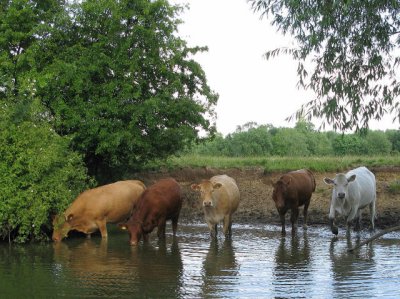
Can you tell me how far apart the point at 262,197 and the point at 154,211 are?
7.65 m

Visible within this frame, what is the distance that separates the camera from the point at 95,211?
16391 millimetres

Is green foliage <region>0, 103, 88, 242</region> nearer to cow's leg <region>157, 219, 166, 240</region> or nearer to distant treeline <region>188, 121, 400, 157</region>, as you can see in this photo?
cow's leg <region>157, 219, 166, 240</region>

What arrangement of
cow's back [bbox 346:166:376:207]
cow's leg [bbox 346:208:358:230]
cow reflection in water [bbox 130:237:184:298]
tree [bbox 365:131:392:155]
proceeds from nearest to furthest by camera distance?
cow reflection in water [bbox 130:237:184:298] → cow's leg [bbox 346:208:358:230] → cow's back [bbox 346:166:376:207] → tree [bbox 365:131:392:155]

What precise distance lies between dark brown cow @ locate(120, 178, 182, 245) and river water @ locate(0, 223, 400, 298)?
368 mm

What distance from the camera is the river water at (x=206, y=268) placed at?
962cm

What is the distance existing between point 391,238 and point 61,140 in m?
9.47

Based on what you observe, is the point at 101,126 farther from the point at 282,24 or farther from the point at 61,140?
the point at 282,24

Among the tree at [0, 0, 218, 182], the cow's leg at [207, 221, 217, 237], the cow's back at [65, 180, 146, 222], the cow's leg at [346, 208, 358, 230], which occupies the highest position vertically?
the tree at [0, 0, 218, 182]

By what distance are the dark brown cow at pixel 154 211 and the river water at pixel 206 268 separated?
37 centimetres

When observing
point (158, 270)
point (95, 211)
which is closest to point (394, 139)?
point (95, 211)

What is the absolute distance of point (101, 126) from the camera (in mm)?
18719

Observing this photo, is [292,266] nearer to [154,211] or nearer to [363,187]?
[154,211]

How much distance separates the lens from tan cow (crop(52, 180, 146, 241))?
16.2 metres

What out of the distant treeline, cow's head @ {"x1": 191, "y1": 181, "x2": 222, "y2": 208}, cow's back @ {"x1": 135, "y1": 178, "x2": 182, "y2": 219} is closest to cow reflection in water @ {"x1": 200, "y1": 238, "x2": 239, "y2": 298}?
cow's head @ {"x1": 191, "y1": 181, "x2": 222, "y2": 208}
